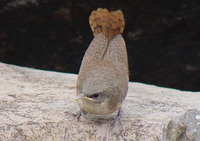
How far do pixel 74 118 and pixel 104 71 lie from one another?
0.62 m

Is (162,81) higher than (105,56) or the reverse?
the reverse

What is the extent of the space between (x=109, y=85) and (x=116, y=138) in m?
0.59

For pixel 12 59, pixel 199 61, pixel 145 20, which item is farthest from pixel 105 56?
pixel 199 61

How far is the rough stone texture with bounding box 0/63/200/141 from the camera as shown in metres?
3.63

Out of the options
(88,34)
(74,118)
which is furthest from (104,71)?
(88,34)

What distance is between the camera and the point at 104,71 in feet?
12.6

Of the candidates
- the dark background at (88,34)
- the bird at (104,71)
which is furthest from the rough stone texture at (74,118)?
the dark background at (88,34)

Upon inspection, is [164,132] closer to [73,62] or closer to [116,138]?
[116,138]

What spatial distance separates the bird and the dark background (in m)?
2.00

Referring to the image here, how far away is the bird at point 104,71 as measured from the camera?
3.54m

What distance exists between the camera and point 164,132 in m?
3.80

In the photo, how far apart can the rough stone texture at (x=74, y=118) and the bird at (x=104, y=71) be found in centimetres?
23

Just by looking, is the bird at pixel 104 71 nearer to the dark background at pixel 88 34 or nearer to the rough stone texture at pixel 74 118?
the rough stone texture at pixel 74 118

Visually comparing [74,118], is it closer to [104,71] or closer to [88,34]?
[104,71]
